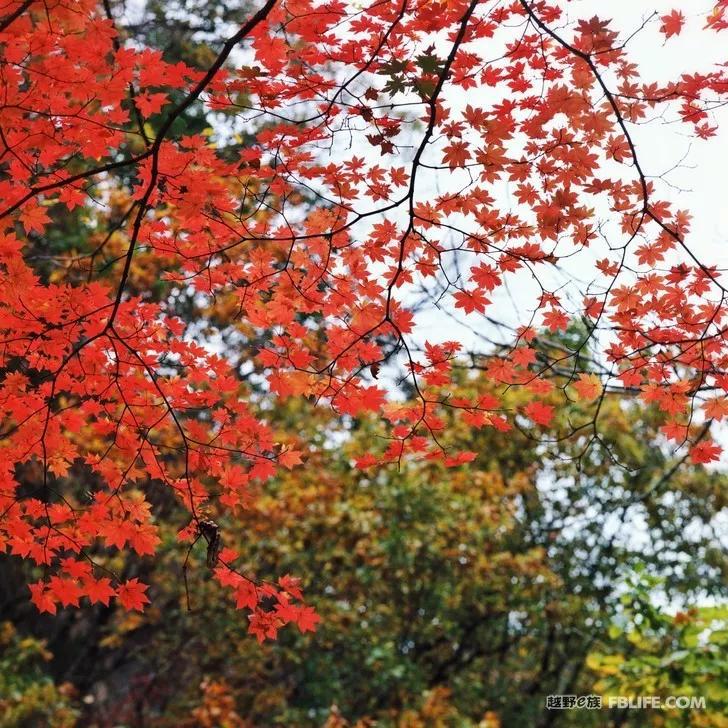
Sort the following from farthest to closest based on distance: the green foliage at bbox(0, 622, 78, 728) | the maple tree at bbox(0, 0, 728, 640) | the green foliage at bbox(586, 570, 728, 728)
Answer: the green foliage at bbox(0, 622, 78, 728)
the green foliage at bbox(586, 570, 728, 728)
the maple tree at bbox(0, 0, 728, 640)

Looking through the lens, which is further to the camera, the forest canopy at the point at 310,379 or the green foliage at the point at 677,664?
the green foliage at the point at 677,664

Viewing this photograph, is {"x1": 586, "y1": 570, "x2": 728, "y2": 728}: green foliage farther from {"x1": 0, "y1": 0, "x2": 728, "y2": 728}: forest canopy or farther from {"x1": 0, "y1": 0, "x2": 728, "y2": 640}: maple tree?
{"x1": 0, "y1": 0, "x2": 728, "y2": 640}: maple tree

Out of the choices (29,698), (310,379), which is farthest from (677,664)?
(29,698)

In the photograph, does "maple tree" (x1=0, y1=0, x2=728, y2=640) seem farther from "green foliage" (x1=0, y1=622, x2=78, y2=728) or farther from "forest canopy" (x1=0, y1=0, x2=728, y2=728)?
"green foliage" (x1=0, y1=622, x2=78, y2=728)

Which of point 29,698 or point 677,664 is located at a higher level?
point 677,664

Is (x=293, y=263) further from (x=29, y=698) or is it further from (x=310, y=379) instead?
(x=29, y=698)

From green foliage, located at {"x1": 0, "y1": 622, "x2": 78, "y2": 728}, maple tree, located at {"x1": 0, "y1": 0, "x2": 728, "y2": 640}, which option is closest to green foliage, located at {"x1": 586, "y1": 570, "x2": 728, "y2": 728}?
maple tree, located at {"x1": 0, "y1": 0, "x2": 728, "y2": 640}

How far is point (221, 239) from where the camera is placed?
10.4ft

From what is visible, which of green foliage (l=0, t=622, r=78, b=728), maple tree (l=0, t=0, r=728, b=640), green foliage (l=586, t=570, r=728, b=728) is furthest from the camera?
green foliage (l=0, t=622, r=78, b=728)

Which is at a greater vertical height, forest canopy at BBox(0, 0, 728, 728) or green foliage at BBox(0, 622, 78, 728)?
forest canopy at BBox(0, 0, 728, 728)

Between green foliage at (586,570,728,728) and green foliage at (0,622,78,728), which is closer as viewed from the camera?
green foliage at (586,570,728,728)

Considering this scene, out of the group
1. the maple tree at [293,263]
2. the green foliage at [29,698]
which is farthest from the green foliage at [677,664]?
the green foliage at [29,698]

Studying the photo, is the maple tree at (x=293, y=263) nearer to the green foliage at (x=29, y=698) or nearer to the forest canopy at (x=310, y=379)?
the forest canopy at (x=310, y=379)

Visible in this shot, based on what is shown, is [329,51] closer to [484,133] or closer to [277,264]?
[484,133]
